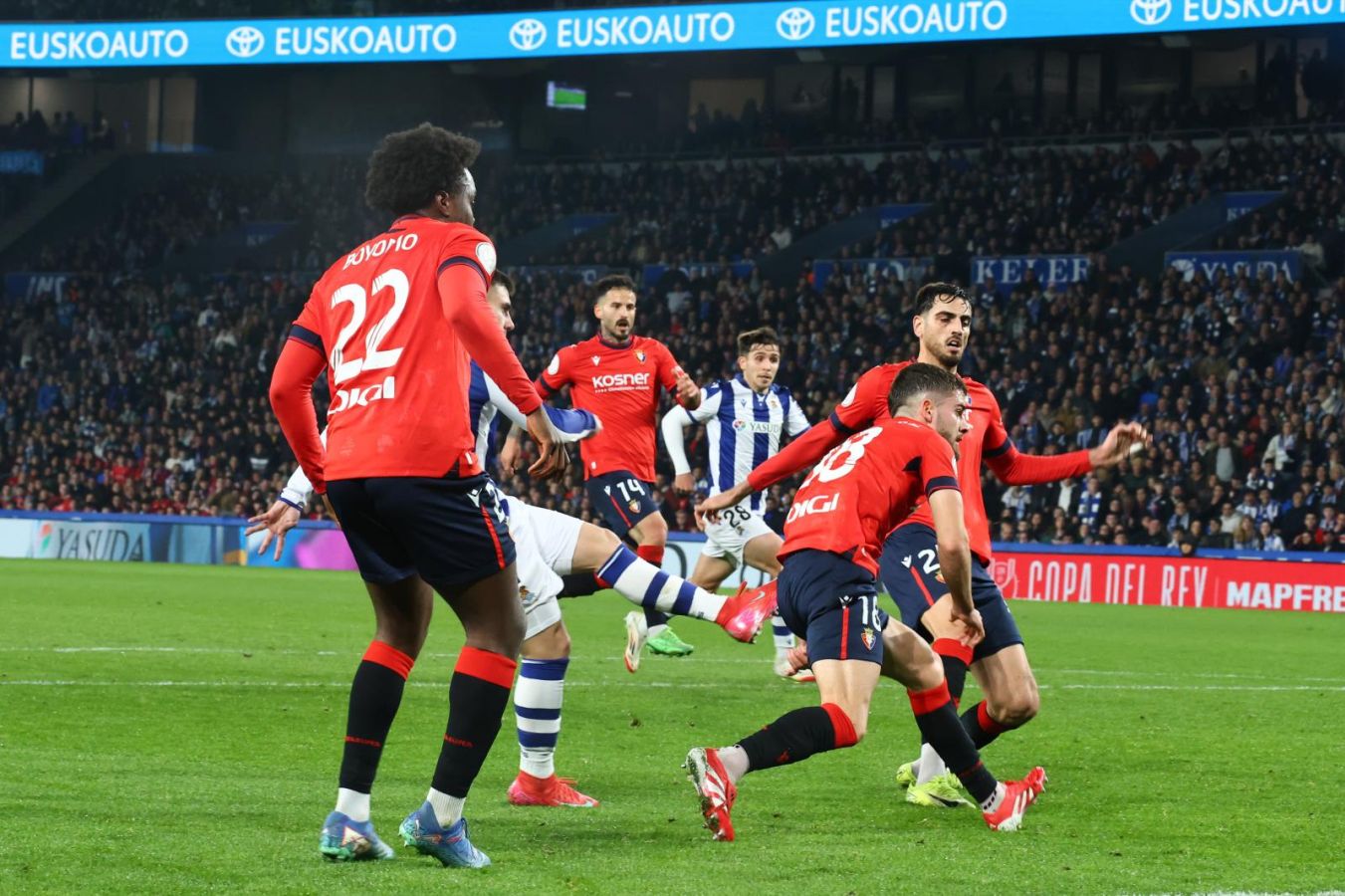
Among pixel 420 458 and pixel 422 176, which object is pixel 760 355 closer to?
pixel 422 176

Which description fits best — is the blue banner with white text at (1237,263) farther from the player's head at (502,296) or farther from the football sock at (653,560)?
the player's head at (502,296)

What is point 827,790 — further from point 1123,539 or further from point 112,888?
point 1123,539

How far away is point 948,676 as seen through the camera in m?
7.15

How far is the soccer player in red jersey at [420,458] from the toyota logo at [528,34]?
2840 centimetres

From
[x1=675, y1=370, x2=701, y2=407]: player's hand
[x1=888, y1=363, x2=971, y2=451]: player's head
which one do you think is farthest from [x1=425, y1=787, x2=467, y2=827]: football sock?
[x1=675, y1=370, x2=701, y2=407]: player's hand

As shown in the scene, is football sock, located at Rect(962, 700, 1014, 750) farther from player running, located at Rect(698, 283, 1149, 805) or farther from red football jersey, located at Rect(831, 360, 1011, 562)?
red football jersey, located at Rect(831, 360, 1011, 562)

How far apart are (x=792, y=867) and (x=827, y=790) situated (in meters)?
1.86

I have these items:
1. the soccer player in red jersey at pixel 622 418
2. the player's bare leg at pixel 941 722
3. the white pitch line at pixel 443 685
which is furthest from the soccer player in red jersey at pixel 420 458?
the soccer player in red jersey at pixel 622 418

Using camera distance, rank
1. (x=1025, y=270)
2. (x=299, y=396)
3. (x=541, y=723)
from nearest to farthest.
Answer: (x=299, y=396), (x=541, y=723), (x=1025, y=270)

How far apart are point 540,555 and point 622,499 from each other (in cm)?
611

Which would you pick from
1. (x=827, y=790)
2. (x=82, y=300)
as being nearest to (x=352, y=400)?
(x=827, y=790)

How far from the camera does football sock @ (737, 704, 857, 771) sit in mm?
6020

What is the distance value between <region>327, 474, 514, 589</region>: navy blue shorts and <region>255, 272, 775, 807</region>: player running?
0.49 meters

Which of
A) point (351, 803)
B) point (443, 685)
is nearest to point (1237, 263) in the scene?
point (443, 685)
